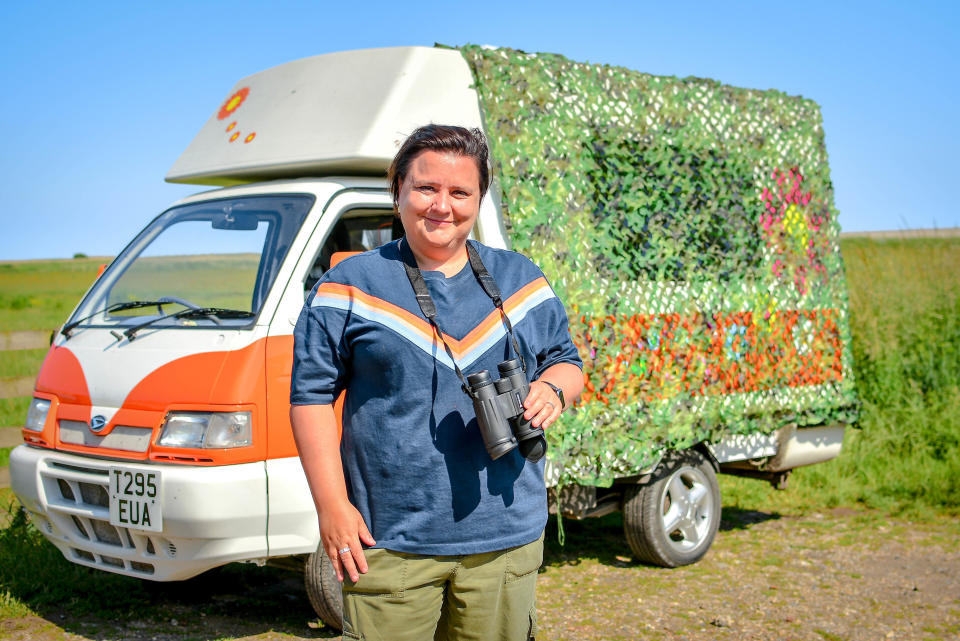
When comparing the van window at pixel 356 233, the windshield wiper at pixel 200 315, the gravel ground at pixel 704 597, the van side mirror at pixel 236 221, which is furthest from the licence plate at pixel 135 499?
Answer: the van side mirror at pixel 236 221

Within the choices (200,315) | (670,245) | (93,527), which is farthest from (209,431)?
(670,245)

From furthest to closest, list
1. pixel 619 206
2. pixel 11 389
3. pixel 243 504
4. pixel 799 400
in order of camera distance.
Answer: pixel 11 389 < pixel 799 400 < pixel 619 206 < pixel 243 504

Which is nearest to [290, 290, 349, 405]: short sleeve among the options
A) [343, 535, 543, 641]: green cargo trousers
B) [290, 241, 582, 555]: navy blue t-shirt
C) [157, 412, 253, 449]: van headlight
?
[290, 241, 582, 555]: navy blue t-shirt

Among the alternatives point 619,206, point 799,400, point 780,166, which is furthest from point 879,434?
point 619,206

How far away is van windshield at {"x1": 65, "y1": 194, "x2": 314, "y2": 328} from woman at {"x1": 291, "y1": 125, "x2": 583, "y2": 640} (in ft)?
6.70

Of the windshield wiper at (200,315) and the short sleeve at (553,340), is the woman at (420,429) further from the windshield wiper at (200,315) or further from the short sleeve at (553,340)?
the windshield wiper at (200,315)

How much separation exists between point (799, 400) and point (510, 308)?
4.39 m

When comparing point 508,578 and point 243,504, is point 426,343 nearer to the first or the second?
point 508,578

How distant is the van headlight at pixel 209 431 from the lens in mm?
4164

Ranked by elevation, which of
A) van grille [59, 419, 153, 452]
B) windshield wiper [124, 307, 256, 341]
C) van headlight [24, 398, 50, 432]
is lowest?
van grille [59, 419, 153, 452]

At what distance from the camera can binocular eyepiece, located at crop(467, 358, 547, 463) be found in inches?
94.0

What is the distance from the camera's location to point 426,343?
2.51 m

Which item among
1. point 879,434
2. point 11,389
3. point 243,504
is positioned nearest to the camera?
point 243,504

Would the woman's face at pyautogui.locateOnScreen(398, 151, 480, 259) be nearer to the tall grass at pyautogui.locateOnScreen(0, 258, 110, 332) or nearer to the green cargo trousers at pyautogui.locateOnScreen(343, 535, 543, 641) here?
the green cargo trousers at pyautogui.locateOnScreen(343, 535, 543, 641)
